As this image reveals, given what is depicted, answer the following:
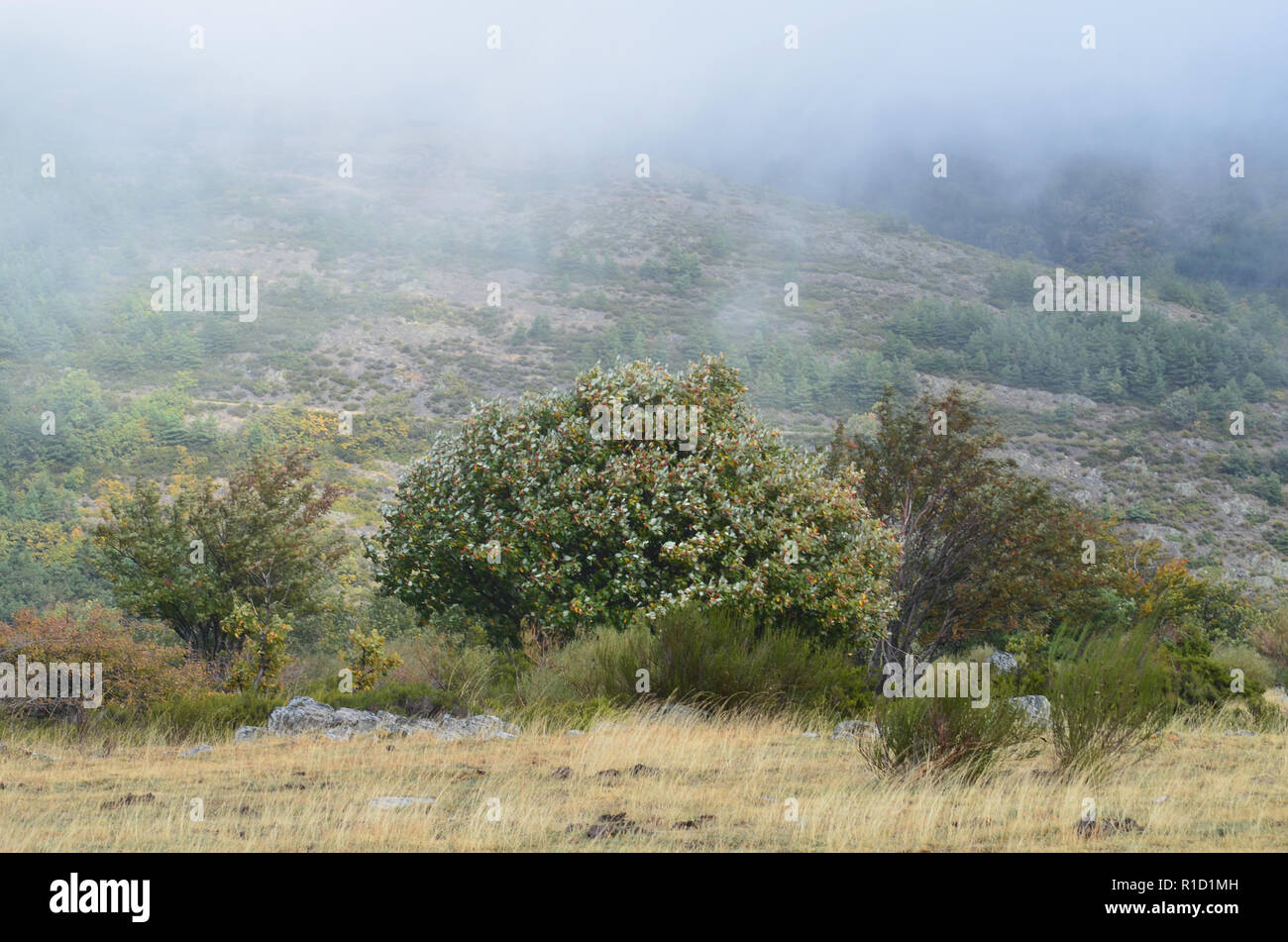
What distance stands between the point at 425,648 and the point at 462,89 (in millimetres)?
189378

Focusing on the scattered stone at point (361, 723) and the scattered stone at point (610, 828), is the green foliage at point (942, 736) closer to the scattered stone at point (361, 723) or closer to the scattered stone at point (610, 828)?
the scattered stone at point (610, 828)

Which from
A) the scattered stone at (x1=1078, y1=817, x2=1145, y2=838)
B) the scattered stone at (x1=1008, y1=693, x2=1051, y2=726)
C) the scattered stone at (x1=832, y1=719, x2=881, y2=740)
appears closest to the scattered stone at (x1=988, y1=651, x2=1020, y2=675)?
the scattered stone at (x1=1008, y1=693, x2=1051, y2=726)

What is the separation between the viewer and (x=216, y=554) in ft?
53.9

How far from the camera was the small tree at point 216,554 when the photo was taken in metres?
15.8

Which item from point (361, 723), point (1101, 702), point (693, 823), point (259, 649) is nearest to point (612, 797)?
point (693, 823)

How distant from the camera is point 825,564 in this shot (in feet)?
44.9

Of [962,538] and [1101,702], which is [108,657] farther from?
[962,538]

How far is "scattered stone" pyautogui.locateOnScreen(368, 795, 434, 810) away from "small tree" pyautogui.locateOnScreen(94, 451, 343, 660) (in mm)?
9426

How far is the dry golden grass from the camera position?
18.3 feet

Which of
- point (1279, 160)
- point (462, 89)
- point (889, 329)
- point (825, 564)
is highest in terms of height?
point (462, 89)

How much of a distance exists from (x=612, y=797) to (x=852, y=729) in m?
3.71

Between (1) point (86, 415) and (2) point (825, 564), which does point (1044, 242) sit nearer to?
(1) point (86, 415)

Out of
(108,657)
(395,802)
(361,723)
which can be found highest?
(395,802)
